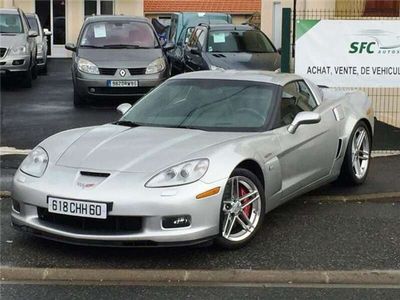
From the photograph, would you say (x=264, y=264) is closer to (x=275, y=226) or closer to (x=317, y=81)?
(x=275, y=226)

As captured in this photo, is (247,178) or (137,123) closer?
(247,178)

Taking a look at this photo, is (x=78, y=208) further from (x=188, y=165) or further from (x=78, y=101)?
(x=78, y=101)

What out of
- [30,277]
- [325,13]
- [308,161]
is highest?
[325,13]

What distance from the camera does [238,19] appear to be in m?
35.7

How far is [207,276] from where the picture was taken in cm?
458

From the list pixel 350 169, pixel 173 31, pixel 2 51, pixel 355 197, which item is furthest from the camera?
pixel 173 31

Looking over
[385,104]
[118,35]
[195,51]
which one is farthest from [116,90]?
[385,104]

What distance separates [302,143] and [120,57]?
6.98 meters

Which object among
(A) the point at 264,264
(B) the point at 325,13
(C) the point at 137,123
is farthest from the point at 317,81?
(A) the point at 264,264

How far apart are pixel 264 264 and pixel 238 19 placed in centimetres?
3184

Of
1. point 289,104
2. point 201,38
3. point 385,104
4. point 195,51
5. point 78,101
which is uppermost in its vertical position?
point 201,38

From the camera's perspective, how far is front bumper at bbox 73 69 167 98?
12.1 meters

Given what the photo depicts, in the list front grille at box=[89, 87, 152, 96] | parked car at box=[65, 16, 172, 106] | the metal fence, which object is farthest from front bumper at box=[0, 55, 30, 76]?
the metal fence

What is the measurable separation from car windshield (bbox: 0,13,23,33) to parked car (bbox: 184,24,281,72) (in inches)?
155
